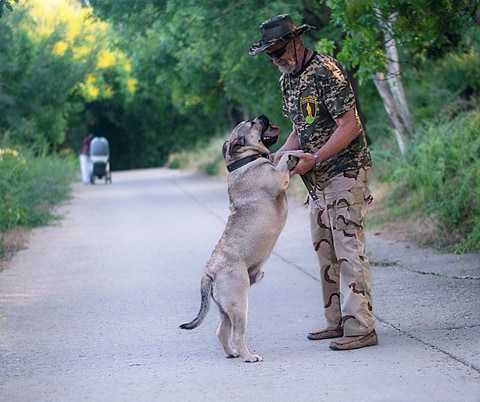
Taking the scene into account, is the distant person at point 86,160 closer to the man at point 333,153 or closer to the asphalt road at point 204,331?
the asphalt road at point 204,331

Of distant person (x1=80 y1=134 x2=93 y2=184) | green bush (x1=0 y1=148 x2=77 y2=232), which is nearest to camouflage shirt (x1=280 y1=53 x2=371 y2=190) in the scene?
green bush (x1=0 y1=148 x2=77 y2=232)

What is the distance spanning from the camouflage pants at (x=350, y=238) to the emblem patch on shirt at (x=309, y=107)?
441 mm

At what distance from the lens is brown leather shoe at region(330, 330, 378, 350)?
7547 mm

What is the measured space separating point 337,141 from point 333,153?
0.08m

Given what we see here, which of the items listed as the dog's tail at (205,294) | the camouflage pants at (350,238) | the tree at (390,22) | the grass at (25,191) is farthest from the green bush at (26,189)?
the camouflage pants at (350,238)

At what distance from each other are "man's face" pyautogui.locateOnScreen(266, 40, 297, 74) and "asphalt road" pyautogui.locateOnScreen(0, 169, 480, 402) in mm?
1938

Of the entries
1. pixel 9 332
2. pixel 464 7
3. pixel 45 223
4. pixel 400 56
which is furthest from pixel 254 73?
pixel 9 332

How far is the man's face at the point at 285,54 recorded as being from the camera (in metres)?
7.61

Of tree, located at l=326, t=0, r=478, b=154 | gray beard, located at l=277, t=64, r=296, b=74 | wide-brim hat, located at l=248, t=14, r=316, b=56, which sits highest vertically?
tree, located at l=326, t=0, r=478, b=154

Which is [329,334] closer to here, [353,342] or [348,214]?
[353,342]

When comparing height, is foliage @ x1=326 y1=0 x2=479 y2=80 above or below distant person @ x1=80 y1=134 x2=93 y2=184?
above

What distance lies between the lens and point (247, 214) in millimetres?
7703

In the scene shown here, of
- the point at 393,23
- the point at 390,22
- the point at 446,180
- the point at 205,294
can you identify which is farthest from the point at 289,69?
the point at 446,180

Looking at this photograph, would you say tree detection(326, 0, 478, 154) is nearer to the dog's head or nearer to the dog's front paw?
the dog's head
